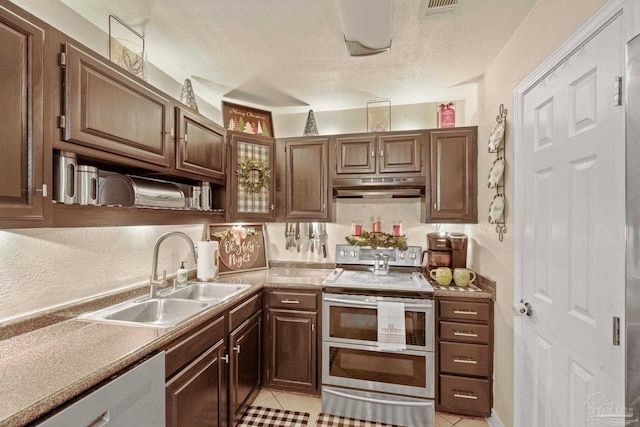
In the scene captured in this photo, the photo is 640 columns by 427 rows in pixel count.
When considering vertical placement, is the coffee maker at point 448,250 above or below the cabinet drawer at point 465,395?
above

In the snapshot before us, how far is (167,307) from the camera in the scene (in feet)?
6.20

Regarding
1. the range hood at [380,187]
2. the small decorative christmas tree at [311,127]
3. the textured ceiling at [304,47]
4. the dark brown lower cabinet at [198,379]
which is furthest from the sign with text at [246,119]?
the dark brown lower cabinet at [198,379]

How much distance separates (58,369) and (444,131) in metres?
2.74

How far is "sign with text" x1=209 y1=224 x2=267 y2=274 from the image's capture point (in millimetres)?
2680

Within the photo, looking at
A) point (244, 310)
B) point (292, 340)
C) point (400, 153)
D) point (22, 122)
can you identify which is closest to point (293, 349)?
point (292, 340)

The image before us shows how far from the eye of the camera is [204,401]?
160cm

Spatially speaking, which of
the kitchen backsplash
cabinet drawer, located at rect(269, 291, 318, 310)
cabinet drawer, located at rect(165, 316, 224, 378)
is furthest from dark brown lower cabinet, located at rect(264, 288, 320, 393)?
the kitchen backsplash

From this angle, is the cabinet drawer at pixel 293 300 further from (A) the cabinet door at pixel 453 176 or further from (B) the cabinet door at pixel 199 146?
(A) the cabinet door at pixel 453 176

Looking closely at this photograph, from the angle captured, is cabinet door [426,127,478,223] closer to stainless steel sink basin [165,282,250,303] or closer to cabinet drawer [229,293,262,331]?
cabinet drawer [229,293,262,331]

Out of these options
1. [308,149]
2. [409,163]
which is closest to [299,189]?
[308,149]

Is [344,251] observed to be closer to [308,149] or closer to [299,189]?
[299,189]

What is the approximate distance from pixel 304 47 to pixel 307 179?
1124mm

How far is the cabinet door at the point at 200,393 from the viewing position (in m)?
1.37

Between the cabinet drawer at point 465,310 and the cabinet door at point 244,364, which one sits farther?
the cabinet drawer at point 465,310
